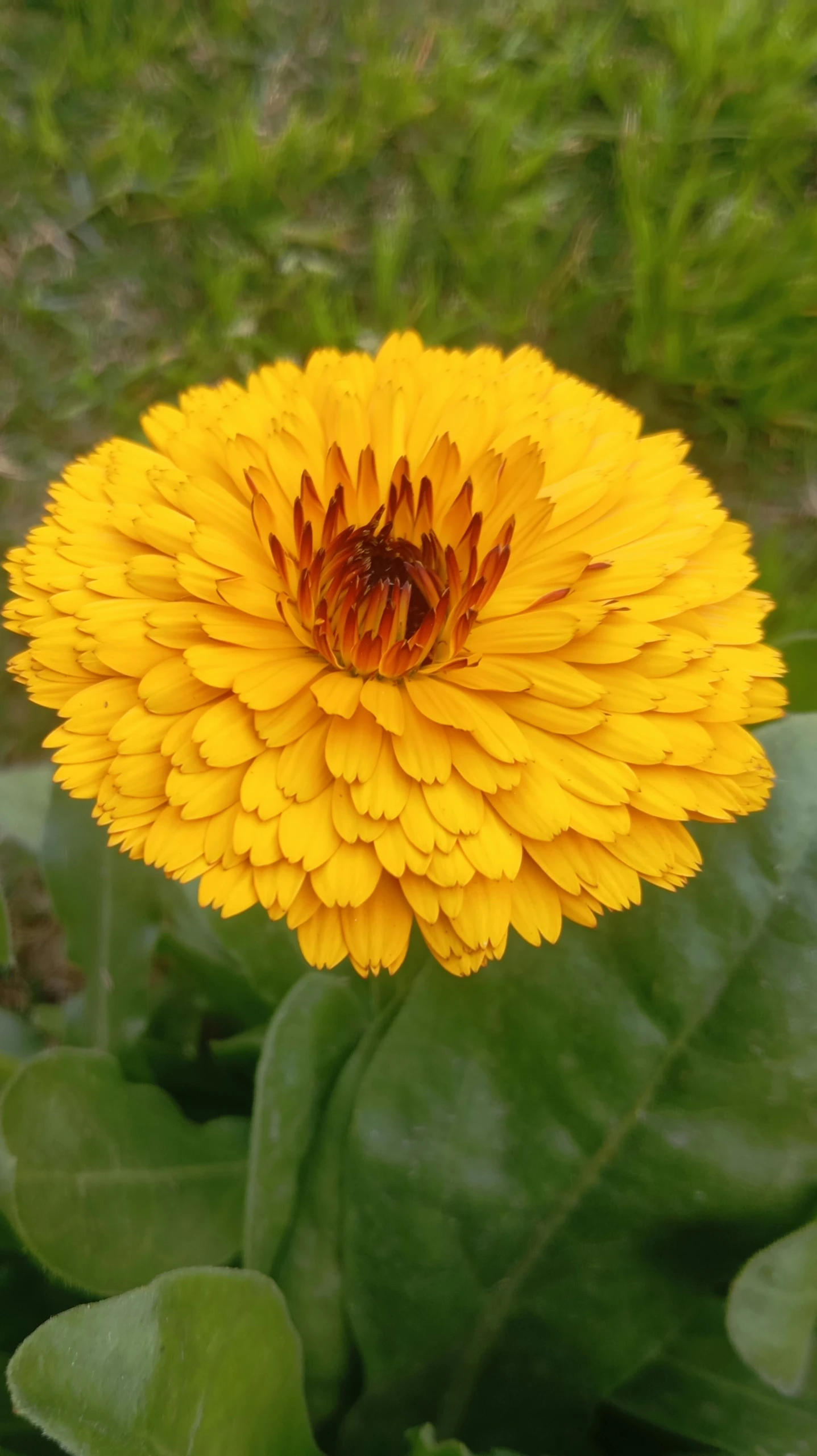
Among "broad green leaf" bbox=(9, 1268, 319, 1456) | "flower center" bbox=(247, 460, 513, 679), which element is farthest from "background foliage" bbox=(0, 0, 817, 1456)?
"flower center" bbox=(247, 460, 513, 679)

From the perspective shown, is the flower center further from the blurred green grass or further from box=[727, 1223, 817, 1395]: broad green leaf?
the blurred green grass

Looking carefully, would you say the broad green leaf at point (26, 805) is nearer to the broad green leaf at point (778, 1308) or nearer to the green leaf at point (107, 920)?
the green leaf at point (107, 920)

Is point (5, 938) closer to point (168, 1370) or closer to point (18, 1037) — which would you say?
point (18, 1037)

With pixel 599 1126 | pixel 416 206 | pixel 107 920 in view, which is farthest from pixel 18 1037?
pixel 416 206

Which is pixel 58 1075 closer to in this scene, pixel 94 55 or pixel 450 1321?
pixel 450 1321

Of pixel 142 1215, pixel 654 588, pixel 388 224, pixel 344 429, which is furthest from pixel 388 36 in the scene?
pixel 142 1215

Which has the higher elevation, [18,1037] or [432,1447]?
[18,1037]

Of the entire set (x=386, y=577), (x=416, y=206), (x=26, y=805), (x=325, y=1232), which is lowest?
(x=325, y=1232)

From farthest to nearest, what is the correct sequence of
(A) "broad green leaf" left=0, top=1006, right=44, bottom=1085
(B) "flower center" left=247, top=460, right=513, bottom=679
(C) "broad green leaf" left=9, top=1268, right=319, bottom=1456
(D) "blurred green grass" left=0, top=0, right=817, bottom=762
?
1. (D) "blurred green grass" left=0, top=0, right=817, bottom=762
2. (A) "broad green leaf" left=0, top=1006, right=44, bottom=1085
3. (B) "flower center" left=247, top=460, right=513, bottom=679
4. (C) "broad green leaf" left=9, top=1268, right=319, bottom=1456
